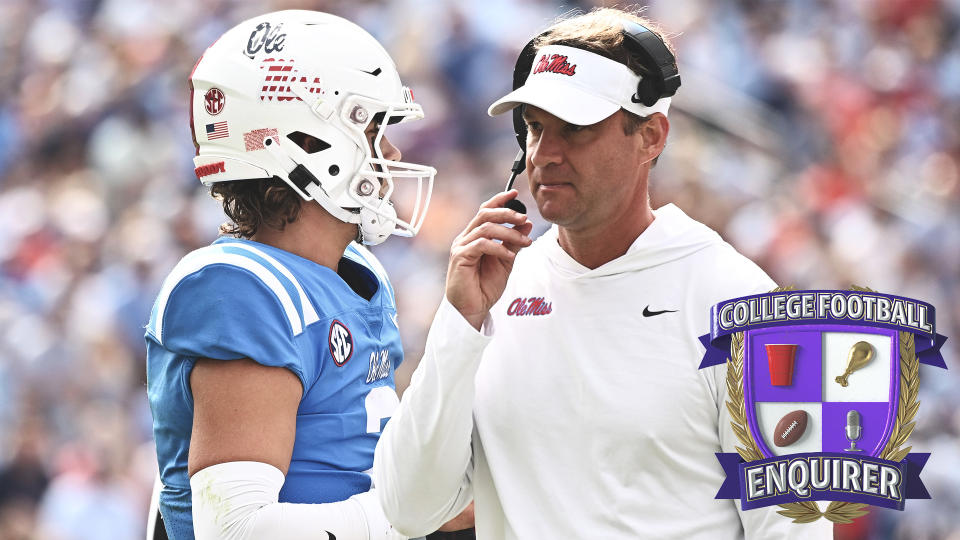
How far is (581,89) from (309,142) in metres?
0.67

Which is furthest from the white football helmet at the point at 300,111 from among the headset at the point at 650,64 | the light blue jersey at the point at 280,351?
the headset at the point at 650,64

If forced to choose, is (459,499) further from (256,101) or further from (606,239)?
(256,101)

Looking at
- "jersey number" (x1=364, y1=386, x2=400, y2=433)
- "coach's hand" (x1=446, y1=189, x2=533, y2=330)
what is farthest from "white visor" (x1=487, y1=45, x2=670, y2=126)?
"jersey number" (x1=364, y1=386, x2=400, y2=433)

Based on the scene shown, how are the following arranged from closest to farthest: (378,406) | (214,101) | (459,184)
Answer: (378,406) < (214,101) < (459,184)

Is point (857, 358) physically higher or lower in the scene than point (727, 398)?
higher

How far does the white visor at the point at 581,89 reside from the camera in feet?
6.93

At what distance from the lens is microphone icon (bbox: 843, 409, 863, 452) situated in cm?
216

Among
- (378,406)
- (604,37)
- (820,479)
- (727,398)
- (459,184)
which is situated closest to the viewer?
(727,398)

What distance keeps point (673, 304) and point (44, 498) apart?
4.77m

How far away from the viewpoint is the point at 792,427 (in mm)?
2178

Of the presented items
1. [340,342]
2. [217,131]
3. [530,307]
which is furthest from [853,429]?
[217,131]

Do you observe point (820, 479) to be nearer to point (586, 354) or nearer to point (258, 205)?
point (586, 354)

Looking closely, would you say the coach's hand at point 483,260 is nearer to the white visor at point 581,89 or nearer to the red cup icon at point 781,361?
the white visor at point 581,89

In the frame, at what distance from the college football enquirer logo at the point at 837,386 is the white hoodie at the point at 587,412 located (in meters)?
0.09
